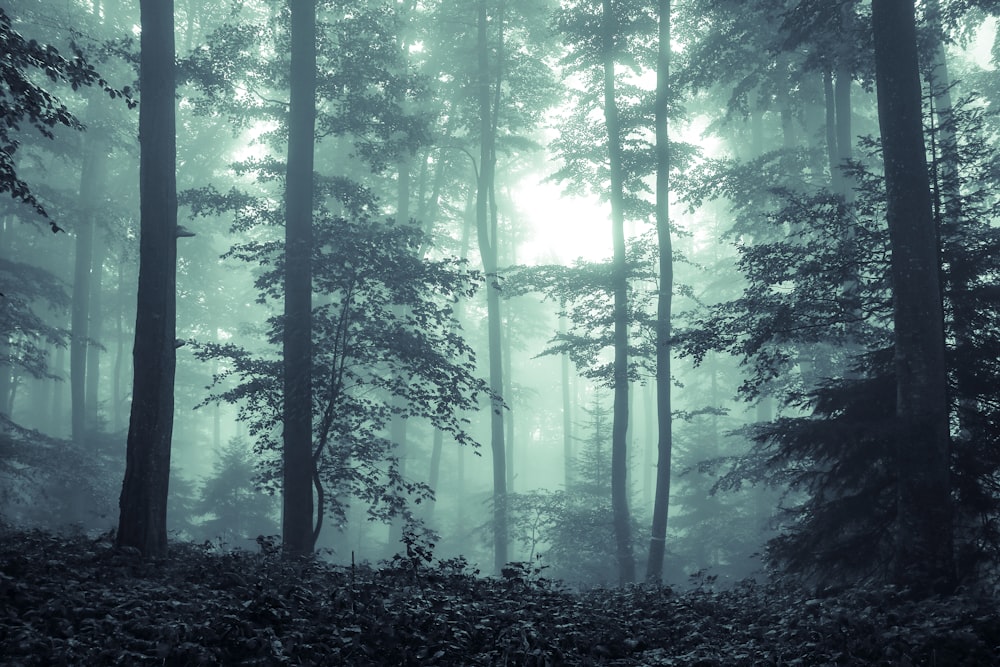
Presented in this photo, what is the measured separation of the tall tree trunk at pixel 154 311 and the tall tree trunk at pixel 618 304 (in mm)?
11259

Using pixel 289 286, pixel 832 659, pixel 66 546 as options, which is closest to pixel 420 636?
pixel 832 659

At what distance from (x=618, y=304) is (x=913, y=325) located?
10319 mm

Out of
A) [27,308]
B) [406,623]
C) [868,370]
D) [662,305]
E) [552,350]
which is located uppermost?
[27,308]

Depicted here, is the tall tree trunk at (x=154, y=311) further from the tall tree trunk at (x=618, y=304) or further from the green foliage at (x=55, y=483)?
the tall tree trunk at (x=618, y=304)

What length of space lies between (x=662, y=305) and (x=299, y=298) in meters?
9.35

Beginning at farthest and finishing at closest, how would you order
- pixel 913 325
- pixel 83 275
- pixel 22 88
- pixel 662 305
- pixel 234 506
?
1. pixel 83 275
2. pixel 234 506
3. pixel 662 305
4. pixel 913 325
5. pixel 22 88

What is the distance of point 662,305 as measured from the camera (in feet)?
A: 56.0

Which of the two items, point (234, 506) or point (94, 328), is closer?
point (234, 506)

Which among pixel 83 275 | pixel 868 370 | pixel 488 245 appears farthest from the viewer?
pixel 83 275

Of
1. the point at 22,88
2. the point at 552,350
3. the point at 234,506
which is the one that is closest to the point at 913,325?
the point at 22,88

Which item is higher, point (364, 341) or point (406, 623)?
point (364, 341)

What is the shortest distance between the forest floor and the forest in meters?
0.04

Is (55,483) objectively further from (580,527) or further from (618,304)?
(618,304)

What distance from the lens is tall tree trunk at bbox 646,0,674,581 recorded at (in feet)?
54.4
